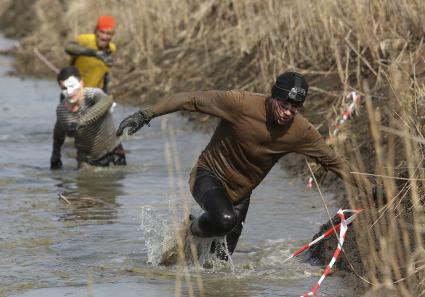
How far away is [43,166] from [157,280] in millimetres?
6102

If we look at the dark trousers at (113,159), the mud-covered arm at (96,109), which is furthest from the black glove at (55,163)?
the mud-covered arm at (96,109)

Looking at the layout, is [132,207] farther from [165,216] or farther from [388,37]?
[388,37]

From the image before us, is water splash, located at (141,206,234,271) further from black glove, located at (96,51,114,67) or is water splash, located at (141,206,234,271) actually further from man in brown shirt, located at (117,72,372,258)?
black glove, located at (96,51,114,67)

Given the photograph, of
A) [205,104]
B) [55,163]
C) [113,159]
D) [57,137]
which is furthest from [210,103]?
[55,163]

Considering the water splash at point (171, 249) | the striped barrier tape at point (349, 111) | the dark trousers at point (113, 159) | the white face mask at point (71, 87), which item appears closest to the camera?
the water splash at point (171, 249)

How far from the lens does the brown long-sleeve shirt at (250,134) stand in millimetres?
8078

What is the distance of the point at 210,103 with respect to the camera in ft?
26.5

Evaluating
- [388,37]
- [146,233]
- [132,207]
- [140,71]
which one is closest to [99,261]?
[146,233]

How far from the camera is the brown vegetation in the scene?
296 inches

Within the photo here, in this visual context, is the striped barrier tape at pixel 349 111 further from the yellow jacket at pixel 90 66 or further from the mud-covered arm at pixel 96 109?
the yellow jacket at pixel 90 66

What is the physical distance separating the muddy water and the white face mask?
1033mm

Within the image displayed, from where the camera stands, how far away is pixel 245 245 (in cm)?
971

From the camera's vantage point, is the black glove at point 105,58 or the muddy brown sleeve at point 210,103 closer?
the muddy brown sleeve at point 210,103

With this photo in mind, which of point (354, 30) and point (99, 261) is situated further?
point (354, 30)
